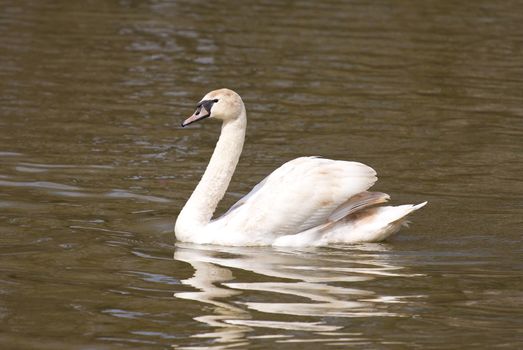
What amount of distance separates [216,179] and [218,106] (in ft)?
2.03

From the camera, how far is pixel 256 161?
1335cm

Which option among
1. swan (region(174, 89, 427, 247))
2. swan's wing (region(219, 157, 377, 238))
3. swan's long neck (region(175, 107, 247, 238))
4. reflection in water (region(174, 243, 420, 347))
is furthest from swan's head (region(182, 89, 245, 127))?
reflection in water (region(174, 243, 420, 347))

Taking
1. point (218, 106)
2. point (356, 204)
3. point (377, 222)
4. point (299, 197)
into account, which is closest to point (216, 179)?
point (218, 106)

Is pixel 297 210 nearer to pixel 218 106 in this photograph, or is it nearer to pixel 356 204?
pixel 356 204

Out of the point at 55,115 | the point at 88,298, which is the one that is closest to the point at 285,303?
the point at 88,298

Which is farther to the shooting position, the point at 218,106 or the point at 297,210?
the point at 218,106

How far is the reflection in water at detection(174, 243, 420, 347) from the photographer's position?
26.8ft

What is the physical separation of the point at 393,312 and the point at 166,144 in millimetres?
5970

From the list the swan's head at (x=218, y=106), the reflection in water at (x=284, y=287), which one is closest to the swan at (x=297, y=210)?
the swan's head at (x=218, y=106)

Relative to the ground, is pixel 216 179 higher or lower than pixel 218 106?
lower

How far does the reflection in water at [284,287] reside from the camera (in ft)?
26.8

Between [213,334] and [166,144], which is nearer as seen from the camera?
[213,334]

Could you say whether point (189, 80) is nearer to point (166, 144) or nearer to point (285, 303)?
point (166, 144)

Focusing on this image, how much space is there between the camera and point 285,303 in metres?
8.64
